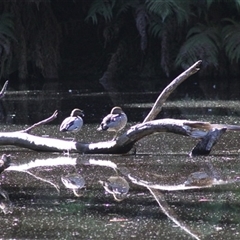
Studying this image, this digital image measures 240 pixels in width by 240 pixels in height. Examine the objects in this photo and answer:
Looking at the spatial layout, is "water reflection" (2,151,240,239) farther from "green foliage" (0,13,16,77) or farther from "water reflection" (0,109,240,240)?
"green foliage" (0,13,16,77)

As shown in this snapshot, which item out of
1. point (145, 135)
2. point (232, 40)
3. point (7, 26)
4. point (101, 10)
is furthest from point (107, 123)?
point (101, 10)

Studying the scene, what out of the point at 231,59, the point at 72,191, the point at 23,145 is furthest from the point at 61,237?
the point at 231,59

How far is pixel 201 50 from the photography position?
47.3ft

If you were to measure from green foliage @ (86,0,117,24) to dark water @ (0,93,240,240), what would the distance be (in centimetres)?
669

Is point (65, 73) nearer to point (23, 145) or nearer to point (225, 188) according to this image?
point (23, 145)

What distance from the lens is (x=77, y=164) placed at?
24.5 ft

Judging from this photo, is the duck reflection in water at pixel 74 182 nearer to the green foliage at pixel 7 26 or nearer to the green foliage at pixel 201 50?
the green foliage at pixel 201 50

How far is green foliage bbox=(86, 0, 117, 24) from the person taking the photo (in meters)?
15.2

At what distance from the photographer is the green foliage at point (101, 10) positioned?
15.2m

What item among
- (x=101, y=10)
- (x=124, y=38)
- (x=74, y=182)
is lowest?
(x=124, y=38)

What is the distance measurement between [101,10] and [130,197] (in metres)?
9.57

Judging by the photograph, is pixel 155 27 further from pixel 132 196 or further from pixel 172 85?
pixel 132 196

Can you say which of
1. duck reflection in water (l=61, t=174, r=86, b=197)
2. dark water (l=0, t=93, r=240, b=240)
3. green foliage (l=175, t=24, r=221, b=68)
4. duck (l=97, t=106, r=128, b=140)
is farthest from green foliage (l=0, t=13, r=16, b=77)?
duck reflection in water (l=61, t=174, r=86, b=197)

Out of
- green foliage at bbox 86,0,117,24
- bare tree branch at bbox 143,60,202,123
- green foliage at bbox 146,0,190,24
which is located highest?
bare tree branch at bbox 143,60,202,123
